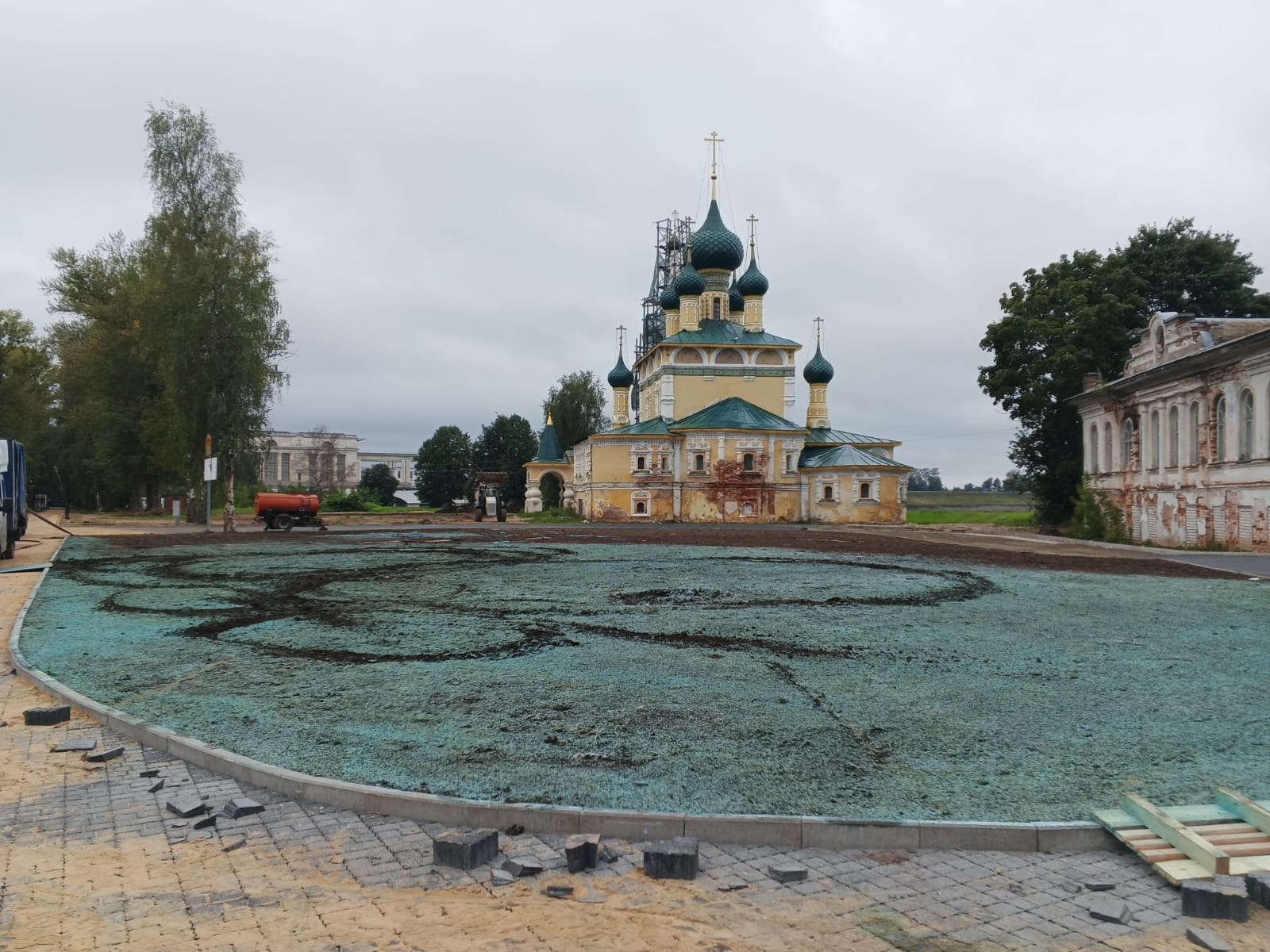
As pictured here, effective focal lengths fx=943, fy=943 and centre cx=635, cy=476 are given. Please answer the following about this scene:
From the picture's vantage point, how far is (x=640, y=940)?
12.3 ft

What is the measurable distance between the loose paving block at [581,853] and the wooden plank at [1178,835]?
275 cm

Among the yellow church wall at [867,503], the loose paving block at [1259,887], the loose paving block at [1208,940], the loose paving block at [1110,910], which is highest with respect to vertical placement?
the yellow church wall at [867,503]

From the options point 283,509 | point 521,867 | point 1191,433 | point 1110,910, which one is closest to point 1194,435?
point 1191,433

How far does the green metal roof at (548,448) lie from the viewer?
71.6m

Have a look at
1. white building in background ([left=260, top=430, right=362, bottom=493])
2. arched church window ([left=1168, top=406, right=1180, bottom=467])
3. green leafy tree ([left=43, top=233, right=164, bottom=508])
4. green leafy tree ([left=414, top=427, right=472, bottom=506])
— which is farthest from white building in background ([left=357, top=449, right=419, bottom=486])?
arched church window ([left=1168, top=406, right=1180, bottom=467])

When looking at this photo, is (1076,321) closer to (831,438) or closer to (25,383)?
(831,438)

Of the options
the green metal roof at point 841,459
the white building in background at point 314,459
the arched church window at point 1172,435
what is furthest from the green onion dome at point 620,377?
the white building in background at point 314,459

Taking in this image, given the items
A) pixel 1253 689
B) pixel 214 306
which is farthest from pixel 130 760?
pixel 214 306

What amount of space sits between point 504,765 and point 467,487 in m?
82.6

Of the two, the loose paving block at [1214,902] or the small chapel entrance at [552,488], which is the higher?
the small chapel entrance at [552,488]

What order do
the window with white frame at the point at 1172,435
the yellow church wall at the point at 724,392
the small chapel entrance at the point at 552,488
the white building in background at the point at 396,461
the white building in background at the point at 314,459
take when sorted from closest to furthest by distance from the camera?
1. the window with white frame at the point at 1172,435
2. the yellow church wall at the point at 724,392
3. the small chapel entrance at the point at 552,488
4. the white building in background at the point at 314,459
5. the white building in background at the point at 396,461

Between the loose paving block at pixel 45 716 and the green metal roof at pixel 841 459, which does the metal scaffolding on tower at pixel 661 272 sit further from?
the loose paving block at pixel 45 716

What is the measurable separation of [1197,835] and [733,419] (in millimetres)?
50245

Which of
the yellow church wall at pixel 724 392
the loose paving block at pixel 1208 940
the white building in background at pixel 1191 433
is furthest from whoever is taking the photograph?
the yellow church wall at pixel 724 392
